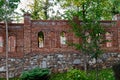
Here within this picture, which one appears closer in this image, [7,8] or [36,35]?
[7,8]

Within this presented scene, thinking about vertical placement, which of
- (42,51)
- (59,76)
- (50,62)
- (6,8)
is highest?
(6,8)

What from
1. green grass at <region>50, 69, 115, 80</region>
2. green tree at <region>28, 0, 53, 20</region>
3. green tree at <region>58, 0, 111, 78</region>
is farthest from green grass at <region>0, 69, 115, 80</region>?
green tree at <region>28, 0, 53, 20</region>

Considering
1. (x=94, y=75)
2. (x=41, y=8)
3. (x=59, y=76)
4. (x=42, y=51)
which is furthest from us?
(x=41, y=8)

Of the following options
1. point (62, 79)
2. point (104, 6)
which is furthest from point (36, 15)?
point (62, 79)

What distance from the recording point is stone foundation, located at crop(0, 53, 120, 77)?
24.3 m

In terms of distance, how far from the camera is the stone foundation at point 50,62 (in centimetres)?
2431

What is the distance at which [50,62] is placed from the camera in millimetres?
24750

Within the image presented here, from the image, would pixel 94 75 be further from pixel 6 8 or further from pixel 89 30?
pixel 6 8

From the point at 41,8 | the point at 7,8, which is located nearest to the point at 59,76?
the point at 7,8

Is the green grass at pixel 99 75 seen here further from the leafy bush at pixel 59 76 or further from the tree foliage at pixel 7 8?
the tree foliage at pixel 7 8

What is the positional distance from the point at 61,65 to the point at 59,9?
9877 millimetres

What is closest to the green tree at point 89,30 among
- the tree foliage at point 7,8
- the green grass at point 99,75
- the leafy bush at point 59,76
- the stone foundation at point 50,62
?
the stone foundation at point 50,62

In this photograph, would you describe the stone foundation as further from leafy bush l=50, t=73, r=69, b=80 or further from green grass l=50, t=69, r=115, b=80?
green grass l=50, t=69, r=115, b=80

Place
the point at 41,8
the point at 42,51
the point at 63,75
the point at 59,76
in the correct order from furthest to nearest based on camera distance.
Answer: the point at 41,8, the point at 42,51, the point at 63,75, the point at 59,76
